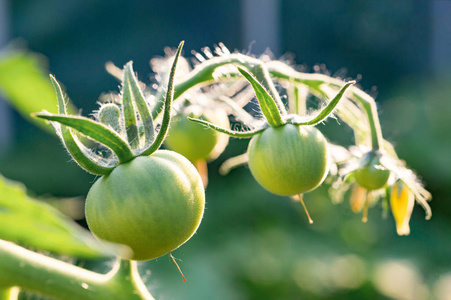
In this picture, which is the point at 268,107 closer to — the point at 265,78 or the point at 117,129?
the point at 265,78

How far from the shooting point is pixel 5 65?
0.75 metres

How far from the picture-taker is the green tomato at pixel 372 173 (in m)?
0.61

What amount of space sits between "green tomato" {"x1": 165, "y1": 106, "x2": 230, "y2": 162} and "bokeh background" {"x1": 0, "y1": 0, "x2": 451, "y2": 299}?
73.1 inches

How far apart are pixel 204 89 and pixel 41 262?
0.38 metres

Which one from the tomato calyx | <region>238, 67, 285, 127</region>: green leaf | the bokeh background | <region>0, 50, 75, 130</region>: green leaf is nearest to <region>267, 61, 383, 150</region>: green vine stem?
<region>238, 67, 285, 127</region>: green leaf

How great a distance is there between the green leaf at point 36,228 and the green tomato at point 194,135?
0.21 metres

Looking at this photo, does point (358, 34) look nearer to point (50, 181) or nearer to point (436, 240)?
point (436, 240)

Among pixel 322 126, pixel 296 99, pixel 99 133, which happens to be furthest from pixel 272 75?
pixel 322 126

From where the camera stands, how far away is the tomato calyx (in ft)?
1.31

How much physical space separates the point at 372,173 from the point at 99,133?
348 mm

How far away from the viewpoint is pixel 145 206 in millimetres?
407

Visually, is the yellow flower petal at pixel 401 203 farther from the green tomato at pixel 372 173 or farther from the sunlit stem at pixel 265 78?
the sunlit stem at pixel 265 78

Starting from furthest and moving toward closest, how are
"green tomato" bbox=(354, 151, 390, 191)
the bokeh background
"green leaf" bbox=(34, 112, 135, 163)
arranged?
the bokeh background < "green tomato" bbox=(354, 151, 390, 191) < "green leaf" bbox=(34, 112, 135, 163)

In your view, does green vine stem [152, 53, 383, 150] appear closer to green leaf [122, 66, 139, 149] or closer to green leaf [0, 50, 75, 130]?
green leaf [122, 66, 139, 149]
